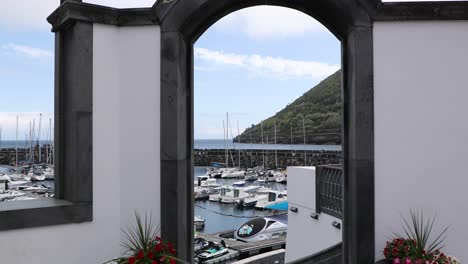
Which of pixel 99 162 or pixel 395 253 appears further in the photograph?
pixel 99 162

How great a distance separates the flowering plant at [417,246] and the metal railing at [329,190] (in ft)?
13.6

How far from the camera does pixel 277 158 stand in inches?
2557

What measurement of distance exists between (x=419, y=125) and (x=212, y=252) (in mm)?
17366

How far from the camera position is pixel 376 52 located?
11.5 feet

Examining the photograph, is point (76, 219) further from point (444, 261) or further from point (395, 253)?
point (444, 261)

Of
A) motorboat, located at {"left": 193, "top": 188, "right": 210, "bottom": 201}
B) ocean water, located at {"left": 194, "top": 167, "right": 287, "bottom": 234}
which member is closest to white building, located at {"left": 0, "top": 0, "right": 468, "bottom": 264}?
ocean water, located at {"left": 194, "top": 167, "right": 287, "bottom": 234}

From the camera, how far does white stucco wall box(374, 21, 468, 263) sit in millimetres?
3479

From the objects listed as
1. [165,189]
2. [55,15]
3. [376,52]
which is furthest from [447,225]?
[55,15]

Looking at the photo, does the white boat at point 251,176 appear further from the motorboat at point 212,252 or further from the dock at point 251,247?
the motorboat at point 212,252

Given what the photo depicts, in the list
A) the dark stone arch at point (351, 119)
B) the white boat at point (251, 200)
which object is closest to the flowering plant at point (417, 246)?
the dark stone arch at point (351, 119)

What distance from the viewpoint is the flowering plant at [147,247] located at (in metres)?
2.93

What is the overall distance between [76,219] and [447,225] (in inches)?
131

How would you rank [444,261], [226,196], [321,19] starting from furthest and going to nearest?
[226,196]
[321,19]
[444,261]

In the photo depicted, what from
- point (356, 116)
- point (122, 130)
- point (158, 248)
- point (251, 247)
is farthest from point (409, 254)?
point (251, 247)
